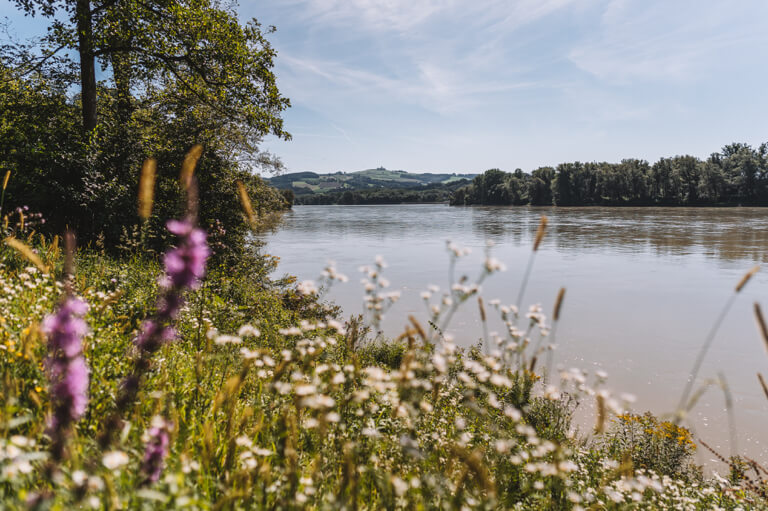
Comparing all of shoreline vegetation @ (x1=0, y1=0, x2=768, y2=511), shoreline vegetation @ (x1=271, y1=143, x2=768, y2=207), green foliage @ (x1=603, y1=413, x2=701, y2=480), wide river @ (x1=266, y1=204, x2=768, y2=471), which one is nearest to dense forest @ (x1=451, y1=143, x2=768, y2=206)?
shoreline vegetation @ (x1=271, y1=143, x2=768, y2=207)

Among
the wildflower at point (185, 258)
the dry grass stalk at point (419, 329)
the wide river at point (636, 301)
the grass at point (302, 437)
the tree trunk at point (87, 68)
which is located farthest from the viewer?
the tree trunk at point (87, 68)

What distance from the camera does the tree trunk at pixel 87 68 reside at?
11789mm

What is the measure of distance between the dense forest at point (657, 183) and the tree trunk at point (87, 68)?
110 m

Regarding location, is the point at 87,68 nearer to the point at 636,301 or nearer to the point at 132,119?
the point at 132,119

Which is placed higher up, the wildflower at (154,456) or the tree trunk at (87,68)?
the tree trunk at (87,68)

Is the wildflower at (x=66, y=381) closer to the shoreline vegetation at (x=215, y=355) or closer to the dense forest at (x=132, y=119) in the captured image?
the shoreline vegetation at (x=215, y=355)

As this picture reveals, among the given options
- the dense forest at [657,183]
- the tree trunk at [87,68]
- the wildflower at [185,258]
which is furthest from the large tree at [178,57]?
the dense forest at [657,183]

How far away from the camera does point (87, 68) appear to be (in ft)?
39.8

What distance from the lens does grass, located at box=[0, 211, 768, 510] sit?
77.2 inches

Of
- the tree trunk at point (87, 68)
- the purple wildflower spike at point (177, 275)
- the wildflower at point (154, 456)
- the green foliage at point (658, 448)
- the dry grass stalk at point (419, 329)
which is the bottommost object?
the green foliage at point (658, 448)

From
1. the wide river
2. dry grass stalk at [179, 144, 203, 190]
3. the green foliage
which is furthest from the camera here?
the wide river

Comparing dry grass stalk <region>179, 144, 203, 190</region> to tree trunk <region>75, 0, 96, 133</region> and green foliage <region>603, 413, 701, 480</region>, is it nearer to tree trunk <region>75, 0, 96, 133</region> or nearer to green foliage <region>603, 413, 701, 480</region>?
green foliage <region>603, 413, 701, 480</region>

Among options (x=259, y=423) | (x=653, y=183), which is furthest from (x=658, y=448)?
(x=653, y=183)

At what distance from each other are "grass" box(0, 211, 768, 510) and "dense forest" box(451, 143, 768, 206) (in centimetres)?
10957
